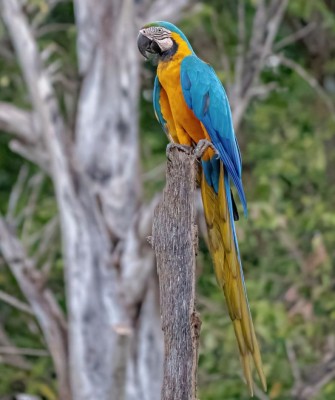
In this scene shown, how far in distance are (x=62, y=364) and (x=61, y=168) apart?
1.29 meters

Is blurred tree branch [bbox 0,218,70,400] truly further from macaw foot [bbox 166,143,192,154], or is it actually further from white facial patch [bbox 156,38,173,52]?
macaw foot [bbox 166,143,192,154]

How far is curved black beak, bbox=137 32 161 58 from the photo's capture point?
10.9 feet

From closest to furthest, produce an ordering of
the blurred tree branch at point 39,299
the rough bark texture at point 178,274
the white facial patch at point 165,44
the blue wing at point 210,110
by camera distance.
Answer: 1. the rough bark texture at point 178,274
2. the blue wing at point 210,110
3. the white facial patch at point 165,44
4. the blurred tree branch at point 39,299

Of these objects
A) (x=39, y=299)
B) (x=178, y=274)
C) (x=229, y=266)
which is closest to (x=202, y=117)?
(x=229, y=266)

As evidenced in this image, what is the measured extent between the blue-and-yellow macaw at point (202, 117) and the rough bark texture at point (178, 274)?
274 millimetres

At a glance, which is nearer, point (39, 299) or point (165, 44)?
point (165, 44)

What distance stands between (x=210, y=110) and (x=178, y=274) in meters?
0.76

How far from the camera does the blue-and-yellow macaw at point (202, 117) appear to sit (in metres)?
3.11

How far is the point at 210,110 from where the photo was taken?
3.29 metres

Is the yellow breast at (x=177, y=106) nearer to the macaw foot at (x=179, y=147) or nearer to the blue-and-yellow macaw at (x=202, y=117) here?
the blue-and-yellow macaw at (x=202, y=117)

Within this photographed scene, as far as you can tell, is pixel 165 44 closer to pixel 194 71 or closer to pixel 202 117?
pixel 194 71

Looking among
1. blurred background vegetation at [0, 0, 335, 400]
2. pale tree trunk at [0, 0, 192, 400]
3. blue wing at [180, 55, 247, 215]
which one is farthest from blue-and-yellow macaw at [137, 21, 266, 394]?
blurred background vegetation at [0, 0, 335, 400]

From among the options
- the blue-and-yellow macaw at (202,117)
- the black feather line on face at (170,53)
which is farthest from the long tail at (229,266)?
the black feather line on face at (170,53)

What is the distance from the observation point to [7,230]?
640 cm
